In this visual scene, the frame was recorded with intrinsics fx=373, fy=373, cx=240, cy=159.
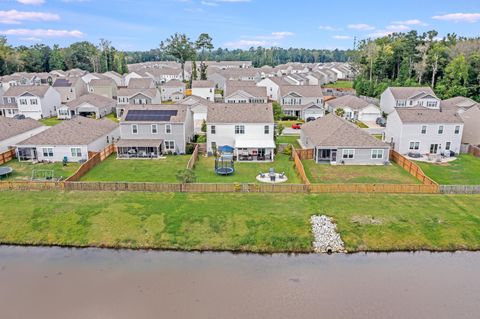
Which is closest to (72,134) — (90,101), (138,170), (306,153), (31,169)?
(31,169)

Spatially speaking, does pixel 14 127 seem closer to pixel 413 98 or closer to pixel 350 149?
pixel 350 149

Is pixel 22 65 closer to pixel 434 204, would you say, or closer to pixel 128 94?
pixel 128 94

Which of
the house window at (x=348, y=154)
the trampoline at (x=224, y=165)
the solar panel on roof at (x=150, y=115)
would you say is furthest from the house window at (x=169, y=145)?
the house window at (x=348, y=154)

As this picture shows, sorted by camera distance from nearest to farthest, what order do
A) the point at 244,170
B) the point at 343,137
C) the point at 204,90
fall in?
1. the point at 244,170
2. the point at 343,137
3. the point at 204,90

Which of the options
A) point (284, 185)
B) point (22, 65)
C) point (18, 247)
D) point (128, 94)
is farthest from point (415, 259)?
point (22, 65)

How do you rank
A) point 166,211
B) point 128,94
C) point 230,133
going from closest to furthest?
point 166,211 < point 230,133 < point 128,94

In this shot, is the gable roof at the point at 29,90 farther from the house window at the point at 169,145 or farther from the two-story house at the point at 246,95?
the house window at the point at 169,145
